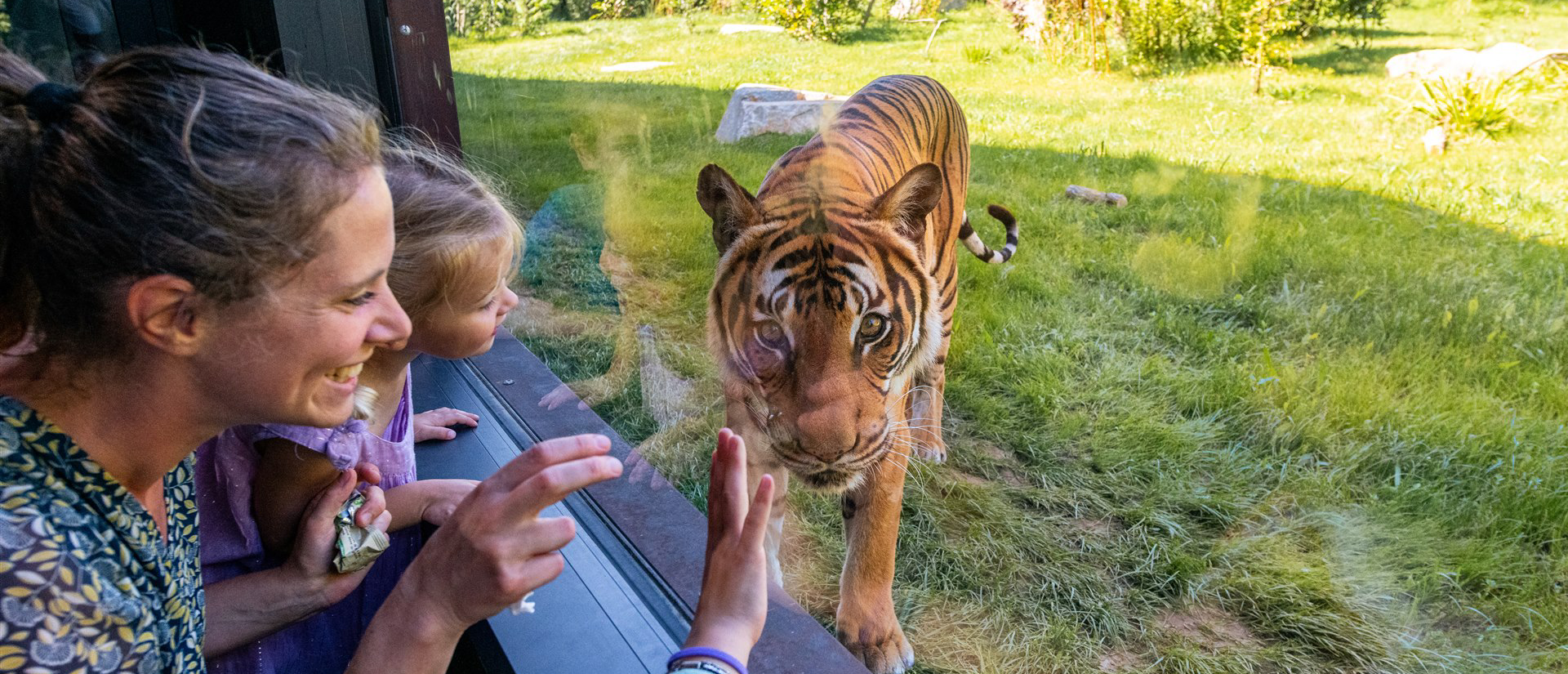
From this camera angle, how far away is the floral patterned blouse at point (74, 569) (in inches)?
29.9

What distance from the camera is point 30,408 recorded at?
87cm

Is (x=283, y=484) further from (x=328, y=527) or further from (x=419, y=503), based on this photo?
(x=419, y=503)

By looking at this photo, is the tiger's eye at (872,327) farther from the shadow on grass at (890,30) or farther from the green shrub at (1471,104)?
the green shrub at (1471,104)

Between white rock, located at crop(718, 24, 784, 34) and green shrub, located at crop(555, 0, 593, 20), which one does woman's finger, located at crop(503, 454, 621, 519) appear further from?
green shrub, located at crop(555, 0, 593, 20)

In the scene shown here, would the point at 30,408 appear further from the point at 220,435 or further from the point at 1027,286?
the point at 1027,286

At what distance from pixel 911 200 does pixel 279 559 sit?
1.09 m

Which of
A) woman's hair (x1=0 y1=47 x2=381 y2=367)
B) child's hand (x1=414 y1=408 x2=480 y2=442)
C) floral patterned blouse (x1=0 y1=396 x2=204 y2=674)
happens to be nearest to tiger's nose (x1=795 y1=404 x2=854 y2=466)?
woman's hair (x1=0 y1=47 x2=381 y2=367)

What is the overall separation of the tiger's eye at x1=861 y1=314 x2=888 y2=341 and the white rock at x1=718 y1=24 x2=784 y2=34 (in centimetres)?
41

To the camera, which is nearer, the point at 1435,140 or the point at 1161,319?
the point at 1435,140

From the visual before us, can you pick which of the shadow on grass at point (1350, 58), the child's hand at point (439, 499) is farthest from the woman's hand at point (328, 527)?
the shadow on grass at point (1350, 58)

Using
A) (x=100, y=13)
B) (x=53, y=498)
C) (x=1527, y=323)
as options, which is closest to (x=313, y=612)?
(x=53, y=498)

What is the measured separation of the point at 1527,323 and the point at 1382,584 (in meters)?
0.26

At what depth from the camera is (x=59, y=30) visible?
232 centimetres

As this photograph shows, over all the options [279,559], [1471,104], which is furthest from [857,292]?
[279,559]
